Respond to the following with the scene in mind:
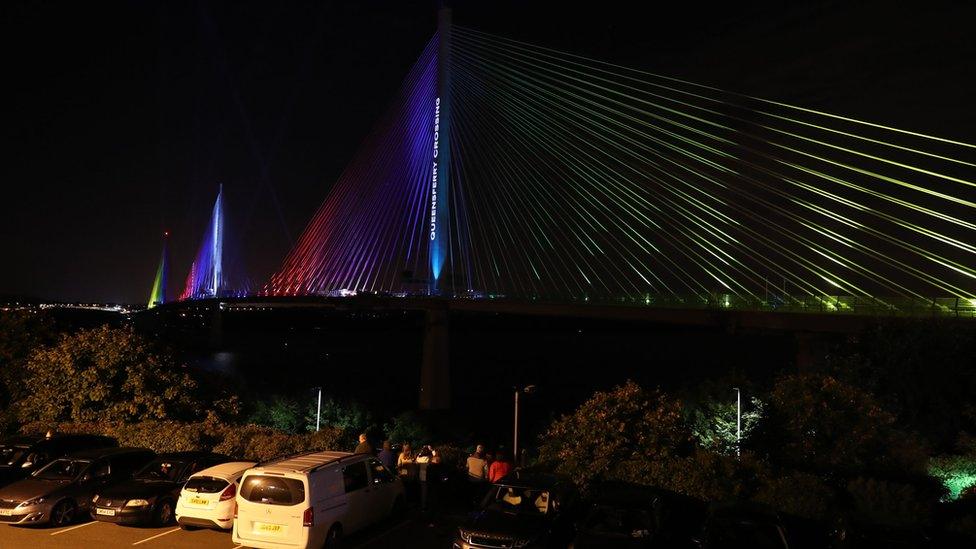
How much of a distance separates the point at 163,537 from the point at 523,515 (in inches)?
196

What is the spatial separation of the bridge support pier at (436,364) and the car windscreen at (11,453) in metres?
28.8

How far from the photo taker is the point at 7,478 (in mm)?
13219

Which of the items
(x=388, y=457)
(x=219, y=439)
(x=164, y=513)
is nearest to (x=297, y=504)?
(x=164, y=513)

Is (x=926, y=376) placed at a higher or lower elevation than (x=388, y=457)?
higher

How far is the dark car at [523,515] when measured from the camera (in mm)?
9070

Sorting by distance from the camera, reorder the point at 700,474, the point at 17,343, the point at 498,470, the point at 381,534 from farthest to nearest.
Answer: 1. the point at 17,343
2. the point at 498,470
3. the point at 700,474
4. the point at 381,534

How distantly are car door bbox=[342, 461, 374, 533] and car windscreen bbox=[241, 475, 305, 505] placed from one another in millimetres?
859

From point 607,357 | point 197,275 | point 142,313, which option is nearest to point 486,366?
point 607,357

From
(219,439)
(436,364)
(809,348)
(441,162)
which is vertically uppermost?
(441,162)

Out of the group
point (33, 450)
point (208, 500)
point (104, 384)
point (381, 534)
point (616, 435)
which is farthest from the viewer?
point (104, 384)

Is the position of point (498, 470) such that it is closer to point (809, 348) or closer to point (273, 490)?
point (273, 490)

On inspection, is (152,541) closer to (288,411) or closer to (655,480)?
(655,480)

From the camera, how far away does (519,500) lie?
9867 mm

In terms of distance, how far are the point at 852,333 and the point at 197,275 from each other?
63.5m
